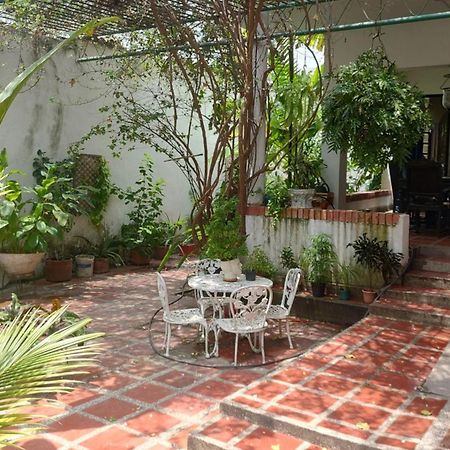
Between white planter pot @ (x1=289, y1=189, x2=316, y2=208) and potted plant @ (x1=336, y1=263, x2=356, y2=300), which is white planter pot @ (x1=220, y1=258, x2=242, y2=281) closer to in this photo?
potted plant @ (x1=336, y1=263, x2=356, y2=300)

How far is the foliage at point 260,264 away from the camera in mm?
7086

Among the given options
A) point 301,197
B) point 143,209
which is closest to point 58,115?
point 143,209

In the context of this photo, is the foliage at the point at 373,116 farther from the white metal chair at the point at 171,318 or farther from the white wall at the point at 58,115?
the white wall at the point at 58,115

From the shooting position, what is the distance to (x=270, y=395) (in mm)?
3852

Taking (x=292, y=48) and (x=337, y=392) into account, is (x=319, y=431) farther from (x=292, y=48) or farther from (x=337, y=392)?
(x=292, y=48)

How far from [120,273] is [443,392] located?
686 cm

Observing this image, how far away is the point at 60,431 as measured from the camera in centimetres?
369

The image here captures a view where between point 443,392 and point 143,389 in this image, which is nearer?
point 443,392

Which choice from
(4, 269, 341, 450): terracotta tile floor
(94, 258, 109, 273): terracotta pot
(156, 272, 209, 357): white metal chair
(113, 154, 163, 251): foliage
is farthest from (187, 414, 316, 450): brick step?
(113, 154, 163, 251): foliage

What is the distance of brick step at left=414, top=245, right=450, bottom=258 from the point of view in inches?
290

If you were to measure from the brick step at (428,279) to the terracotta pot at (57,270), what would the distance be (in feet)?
17.6

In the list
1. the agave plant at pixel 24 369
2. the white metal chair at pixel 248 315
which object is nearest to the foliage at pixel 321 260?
the white metal chair at pixel 248 315

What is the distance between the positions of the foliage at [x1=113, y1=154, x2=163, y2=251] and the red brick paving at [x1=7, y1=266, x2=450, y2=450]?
15.3 ft

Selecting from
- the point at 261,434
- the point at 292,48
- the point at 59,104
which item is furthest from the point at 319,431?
the point at 59,104
